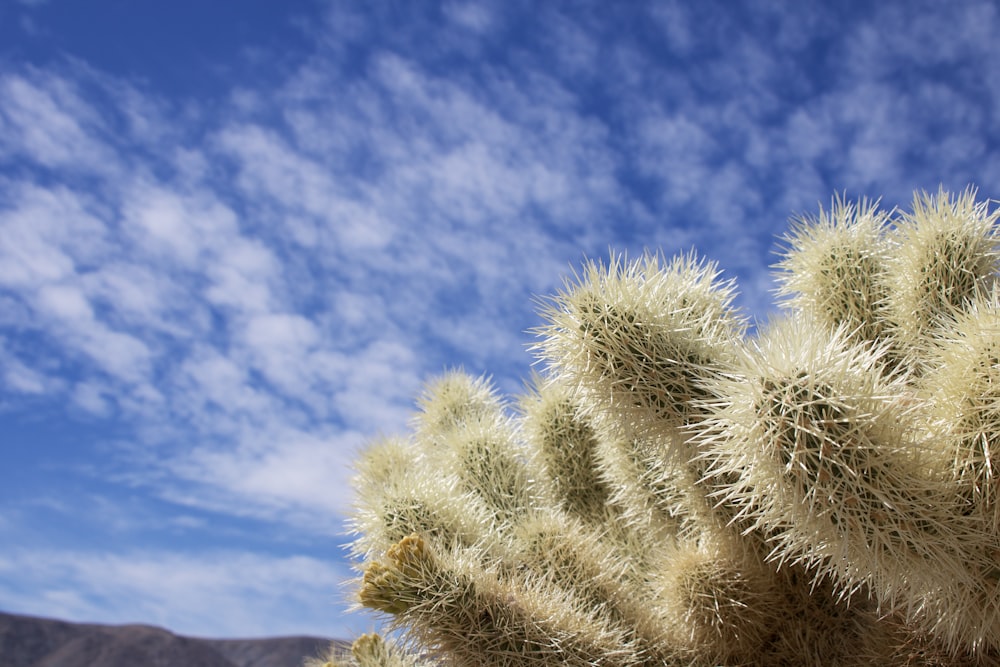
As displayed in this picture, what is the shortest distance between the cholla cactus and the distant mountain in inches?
375

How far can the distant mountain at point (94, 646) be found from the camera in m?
12.0

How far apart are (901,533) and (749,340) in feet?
2.28

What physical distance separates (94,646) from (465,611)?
1198cm

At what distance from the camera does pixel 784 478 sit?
86.1 inches

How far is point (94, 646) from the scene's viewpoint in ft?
40.8

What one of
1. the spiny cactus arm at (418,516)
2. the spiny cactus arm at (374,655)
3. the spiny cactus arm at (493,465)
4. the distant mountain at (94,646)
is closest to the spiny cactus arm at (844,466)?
the spiny cactus arm at (418,516)

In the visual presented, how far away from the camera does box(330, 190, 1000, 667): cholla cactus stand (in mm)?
2203

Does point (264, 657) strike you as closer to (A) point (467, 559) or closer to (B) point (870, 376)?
(A) point (467, 559)

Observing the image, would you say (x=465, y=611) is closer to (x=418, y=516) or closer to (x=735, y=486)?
A: (x=418, y=516)

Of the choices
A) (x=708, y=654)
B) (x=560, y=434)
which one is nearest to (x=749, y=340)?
(x=708, y=654)

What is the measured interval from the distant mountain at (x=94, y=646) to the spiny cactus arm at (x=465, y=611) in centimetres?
1015

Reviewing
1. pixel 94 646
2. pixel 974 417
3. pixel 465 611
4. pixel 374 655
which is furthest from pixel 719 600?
pixel 94 646

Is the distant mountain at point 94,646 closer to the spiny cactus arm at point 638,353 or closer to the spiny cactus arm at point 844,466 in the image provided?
the spiny cactus arm at point 638,353

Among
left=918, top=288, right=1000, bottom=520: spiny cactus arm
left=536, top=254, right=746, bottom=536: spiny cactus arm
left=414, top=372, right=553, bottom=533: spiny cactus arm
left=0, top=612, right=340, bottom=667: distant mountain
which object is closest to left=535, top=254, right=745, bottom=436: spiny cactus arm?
left=536, top=254, right=746, bottom=536: spiny cactus arm
